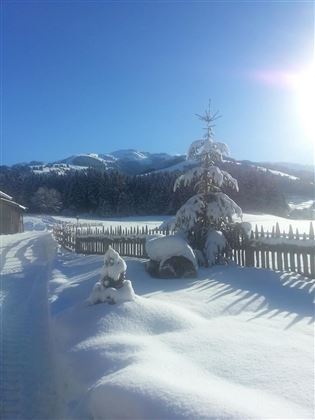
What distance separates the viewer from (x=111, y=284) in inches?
298

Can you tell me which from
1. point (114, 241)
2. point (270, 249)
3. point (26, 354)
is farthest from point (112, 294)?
point (114, 241)

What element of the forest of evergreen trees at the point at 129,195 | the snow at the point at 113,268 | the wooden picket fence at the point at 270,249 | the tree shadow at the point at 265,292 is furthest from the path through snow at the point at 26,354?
the forest of evergreen trees at the point at 129,195

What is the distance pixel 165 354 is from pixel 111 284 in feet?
8.80

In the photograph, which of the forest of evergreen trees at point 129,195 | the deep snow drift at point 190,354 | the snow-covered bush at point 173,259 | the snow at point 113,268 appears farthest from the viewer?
the forest of evergreen trees at point 129,195

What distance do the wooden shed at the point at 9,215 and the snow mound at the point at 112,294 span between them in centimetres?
3579

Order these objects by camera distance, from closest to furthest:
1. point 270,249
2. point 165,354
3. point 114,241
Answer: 1. point 165,354
2. point 270,249
3. point 114,241

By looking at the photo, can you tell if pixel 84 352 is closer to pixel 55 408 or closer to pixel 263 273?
pixel 55 408

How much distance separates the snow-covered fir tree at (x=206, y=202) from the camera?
45.8 ft

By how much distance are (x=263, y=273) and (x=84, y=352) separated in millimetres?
6914

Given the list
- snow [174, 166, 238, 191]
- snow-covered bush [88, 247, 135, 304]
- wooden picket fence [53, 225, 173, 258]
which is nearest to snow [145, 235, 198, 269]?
wooden picket fence [53, 225, 173, 258]

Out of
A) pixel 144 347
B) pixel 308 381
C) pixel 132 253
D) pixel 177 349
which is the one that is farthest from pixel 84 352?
pixel 132 253

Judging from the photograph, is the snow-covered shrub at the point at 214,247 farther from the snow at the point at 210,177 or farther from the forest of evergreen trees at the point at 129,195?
the forest of evergreen trees at the point at 129,195

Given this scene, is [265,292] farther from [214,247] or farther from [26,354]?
[26,354]

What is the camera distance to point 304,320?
23.8 feet
